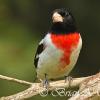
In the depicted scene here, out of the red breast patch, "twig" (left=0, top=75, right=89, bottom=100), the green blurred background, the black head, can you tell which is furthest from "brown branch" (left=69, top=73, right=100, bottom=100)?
the green blurred background

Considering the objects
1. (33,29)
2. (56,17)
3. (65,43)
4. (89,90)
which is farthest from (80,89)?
(33,29)

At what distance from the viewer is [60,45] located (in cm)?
709

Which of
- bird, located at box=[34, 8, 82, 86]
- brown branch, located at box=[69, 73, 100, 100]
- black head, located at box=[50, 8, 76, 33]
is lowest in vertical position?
brown branch, located at box=[69, 73, 100, 100]

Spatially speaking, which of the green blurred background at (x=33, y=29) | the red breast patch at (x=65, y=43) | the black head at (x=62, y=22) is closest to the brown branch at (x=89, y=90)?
the red breast patch at (x=65, y=43)

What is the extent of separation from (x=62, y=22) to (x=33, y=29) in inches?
198

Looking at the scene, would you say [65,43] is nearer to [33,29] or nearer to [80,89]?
[80,89]

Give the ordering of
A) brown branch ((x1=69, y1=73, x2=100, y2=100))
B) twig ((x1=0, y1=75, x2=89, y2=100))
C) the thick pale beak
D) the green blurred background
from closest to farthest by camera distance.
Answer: brown branch ((x1=69, y1=73, x2=100, y2=100))
twig ((x1=0, y1=75, x2=89, y2=100))
the thick pale beak
the green blurred background

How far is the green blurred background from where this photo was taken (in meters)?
10.8

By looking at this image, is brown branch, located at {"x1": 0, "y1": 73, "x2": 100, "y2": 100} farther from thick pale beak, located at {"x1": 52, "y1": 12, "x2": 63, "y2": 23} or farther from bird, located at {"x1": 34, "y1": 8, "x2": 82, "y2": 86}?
thick pale beak, located at {"x1": 52, "y1": 12, "x2": 63, "y2": 23}

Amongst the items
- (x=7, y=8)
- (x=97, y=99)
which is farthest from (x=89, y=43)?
(x=97, y=99)

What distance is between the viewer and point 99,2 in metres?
12.1

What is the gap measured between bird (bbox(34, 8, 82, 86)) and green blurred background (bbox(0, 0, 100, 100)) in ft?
11.1

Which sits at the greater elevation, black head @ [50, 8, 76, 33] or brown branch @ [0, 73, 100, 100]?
black head @ [50, 8, 76, 33]

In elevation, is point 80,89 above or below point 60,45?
below
